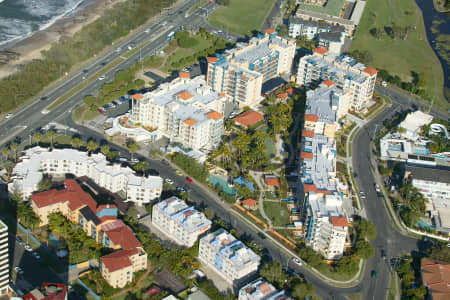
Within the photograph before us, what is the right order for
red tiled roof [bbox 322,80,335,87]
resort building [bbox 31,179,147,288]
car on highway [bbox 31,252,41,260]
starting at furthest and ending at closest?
1. red tiled roof [bbox 322,80,335,87]
2. car on highway [bbox 31,252,41,260]
3. resort building [bbox 31,179,147,288]

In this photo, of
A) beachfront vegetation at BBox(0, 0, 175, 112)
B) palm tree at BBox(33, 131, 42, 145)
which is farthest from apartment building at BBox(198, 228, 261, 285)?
beachfront vegetation at BBox(0, 0, 175, 112)

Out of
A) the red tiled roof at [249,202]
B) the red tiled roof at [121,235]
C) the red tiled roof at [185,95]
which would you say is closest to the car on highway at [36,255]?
the red tiled roof at [121,235]

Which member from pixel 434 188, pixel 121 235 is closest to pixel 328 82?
pixel 434 188

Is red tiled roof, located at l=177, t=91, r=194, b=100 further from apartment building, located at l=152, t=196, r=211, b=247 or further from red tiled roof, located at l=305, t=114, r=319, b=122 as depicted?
apartment building, located at l=152, t=196, r=211, b=247

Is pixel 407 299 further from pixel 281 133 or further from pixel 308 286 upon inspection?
pixel 281 133

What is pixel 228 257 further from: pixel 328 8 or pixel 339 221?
pixel 328 8

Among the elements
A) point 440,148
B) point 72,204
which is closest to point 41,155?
point 72,204
